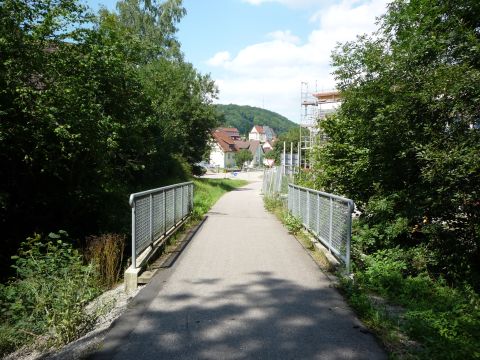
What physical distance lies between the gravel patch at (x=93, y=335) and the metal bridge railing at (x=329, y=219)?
10.1 feet

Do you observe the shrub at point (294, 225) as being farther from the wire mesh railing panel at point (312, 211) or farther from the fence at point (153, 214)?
the fence at point (153, 214)

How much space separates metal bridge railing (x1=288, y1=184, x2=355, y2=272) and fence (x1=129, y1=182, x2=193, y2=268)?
124 inches

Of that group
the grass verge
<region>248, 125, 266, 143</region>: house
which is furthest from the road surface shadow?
<region>248, 125, 266, 143</region>: house

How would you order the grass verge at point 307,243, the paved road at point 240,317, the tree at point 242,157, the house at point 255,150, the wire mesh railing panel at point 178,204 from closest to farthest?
the paved road at point 240,317, the grass verge at point 307,243, the wire mesh railing panel at point 178,204, the tree at point 242,157, the house at point 255,150

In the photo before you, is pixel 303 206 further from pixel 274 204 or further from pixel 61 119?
pixel 274 204

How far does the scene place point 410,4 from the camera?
7.99 meters

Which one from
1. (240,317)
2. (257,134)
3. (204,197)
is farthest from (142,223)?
(257,134)

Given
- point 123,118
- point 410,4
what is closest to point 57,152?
point 123,118

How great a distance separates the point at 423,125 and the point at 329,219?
2196 millimetres

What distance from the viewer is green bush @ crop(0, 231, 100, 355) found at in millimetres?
4621

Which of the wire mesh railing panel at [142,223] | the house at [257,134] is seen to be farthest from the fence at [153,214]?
the house at [257,134]

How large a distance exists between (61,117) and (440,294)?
329 inches

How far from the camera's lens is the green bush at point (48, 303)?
182 inches

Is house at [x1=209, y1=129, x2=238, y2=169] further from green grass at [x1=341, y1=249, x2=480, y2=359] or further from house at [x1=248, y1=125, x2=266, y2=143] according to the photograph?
green grass at [x1=341, y1=249, x2=480, y2=359]
